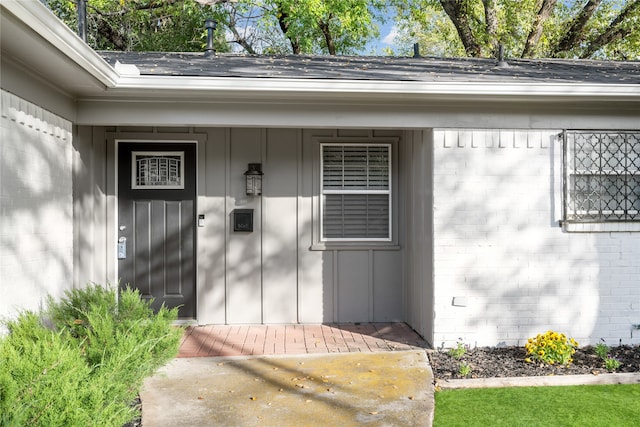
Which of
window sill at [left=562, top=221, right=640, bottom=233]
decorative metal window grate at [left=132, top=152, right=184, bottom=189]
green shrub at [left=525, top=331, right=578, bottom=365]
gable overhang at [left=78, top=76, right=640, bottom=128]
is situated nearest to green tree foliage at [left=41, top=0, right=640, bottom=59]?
decorative metal window grate at [left=132, top=152, right=184, bottom=189]

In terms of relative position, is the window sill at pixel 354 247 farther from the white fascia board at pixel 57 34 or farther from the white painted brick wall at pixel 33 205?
the white fascia board at pixel 57 34

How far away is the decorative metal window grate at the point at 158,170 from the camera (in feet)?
18.1

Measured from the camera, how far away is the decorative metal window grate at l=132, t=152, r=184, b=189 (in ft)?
18.1

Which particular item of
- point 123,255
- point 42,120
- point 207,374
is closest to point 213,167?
point 123,255

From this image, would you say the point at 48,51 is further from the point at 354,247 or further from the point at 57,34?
the point at 354,247

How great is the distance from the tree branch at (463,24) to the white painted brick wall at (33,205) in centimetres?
1294

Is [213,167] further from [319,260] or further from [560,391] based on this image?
[560,391]

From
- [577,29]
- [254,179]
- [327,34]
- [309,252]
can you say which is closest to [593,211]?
[309,252]

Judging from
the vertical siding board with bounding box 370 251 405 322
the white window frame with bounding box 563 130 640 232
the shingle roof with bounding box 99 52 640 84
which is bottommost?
the vertical siding board with bounding box 370 251 405 322

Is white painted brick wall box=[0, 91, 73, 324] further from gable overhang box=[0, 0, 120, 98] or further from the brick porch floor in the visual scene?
the brick porch floor

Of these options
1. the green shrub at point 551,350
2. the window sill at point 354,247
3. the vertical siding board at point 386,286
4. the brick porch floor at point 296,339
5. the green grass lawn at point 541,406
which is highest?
the window sill at point 354,247

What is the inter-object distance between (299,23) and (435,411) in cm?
1343

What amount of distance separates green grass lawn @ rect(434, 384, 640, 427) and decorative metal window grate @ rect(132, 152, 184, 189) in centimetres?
357

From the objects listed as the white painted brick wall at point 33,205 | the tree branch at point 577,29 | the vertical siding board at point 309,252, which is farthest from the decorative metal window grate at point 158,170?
the tree branch at point 577,29
